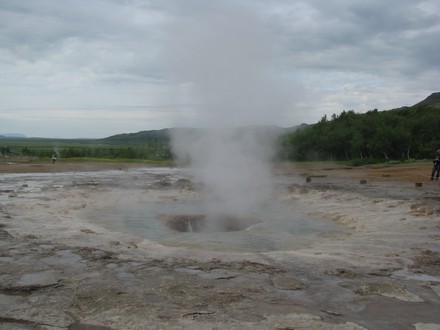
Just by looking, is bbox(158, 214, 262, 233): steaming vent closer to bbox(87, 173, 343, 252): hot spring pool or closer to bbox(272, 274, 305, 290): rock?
bbox(87, 173, 343, 252): hot spring pool

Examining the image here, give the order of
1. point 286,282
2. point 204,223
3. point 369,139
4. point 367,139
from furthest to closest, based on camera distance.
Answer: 1. point 367,139
2. point 369,139
3. point 204,223
4. point 286,282

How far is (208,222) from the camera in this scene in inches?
390

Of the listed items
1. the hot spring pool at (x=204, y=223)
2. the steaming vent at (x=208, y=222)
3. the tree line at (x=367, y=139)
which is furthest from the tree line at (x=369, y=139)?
the steaming vent at (x=208, y=222)

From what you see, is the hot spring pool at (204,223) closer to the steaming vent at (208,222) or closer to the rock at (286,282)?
the steaming vent at (208,222)

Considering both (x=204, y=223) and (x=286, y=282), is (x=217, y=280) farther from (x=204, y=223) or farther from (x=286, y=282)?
(x=204, y=223)

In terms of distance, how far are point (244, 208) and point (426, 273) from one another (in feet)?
21.4

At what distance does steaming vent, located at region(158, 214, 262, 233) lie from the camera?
31.1 feet

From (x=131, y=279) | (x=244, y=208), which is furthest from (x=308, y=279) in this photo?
→ (x=244, y=208)

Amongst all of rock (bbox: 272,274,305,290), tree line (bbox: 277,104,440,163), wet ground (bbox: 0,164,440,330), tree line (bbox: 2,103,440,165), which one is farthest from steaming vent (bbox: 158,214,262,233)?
tree line (bbox: 277,104,440,163)

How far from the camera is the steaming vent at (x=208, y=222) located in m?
9.49

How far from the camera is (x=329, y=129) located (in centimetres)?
4153

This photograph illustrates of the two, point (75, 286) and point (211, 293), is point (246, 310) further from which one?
point (75, 286)

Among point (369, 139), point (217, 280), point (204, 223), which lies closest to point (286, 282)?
point (217, 280)

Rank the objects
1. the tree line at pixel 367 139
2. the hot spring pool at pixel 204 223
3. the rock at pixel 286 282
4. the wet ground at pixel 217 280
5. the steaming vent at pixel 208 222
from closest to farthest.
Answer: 1. the wet ground at pixel 217 280
2. the rock at pixel 286 282
3. the hot spring pool at pixel 204 223
4. the steaming vent at pixel 208 222
5. the tree line at pixel 367 139
